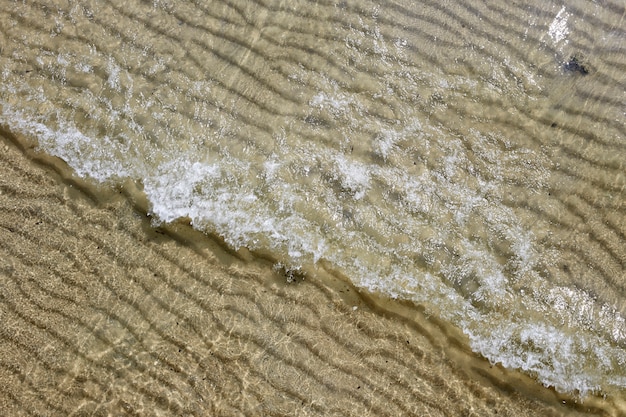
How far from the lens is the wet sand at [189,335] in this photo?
130 inches

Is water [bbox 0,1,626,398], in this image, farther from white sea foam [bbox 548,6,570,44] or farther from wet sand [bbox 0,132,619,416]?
wet sand [bbox 0,132,619,416]

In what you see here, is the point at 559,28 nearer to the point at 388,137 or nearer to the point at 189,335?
the point at 388,137

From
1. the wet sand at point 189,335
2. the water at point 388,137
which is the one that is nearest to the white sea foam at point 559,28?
the water at point 388,137

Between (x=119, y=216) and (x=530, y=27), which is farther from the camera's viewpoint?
(x=530, y=27)

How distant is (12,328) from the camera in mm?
3322

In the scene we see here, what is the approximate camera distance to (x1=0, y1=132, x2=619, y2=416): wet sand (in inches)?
130

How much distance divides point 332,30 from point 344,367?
2.68 meters

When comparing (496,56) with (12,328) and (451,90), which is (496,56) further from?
(12,328)

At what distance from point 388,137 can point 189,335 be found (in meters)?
2.17

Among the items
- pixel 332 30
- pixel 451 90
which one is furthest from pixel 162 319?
pixel 451 90

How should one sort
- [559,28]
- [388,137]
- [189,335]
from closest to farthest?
[189,335] < [388,137] < [559,28]

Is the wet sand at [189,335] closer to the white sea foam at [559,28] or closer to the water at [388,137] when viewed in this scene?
the water at [388,137]

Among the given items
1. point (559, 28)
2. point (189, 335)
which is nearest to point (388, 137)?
point (559, 28)

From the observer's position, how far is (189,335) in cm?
336
